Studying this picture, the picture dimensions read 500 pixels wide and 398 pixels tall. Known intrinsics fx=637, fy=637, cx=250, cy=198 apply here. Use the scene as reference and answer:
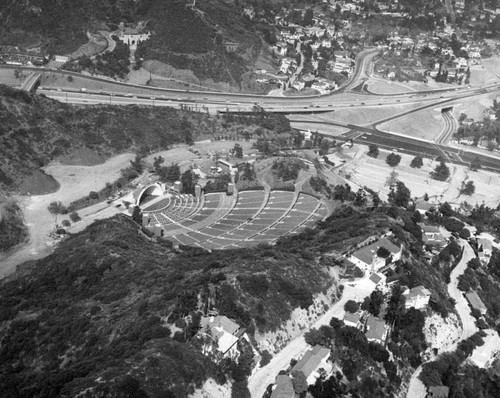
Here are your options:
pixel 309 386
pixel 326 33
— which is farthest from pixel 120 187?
pixel 326 33

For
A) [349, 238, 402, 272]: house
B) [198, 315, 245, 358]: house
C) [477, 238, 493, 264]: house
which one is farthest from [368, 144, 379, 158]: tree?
[198, 315, 245, 358]: house

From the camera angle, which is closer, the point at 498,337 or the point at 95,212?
the point at 498,337

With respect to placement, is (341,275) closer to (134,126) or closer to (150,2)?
(134,126)

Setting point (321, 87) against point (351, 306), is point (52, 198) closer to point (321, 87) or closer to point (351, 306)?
point (351, 306)

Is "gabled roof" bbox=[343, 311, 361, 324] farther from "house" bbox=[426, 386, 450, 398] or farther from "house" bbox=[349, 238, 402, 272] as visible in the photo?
"house" bbox=[426, 386, 450, 398]

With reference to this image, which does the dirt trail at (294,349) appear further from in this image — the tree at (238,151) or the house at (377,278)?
the tree at (238,151)

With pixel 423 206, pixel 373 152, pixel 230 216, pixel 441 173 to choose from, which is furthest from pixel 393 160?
pixel 230 216

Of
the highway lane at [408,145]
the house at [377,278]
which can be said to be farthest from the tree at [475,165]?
the house at [377,278]
